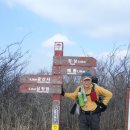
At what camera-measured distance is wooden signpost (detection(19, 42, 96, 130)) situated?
10.8m

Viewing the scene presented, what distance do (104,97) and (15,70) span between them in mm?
3574

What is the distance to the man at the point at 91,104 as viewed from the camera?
33.1 ft

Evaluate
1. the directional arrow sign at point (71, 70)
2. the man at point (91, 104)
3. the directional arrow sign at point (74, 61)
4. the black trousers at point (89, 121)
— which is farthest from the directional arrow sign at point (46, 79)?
the black trousers at point (89, 121)

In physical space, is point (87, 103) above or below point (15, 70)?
below

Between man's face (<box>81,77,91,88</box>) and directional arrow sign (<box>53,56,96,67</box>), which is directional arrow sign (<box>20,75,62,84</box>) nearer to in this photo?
directional arrow sign (<box>53,56,96,67</box>)

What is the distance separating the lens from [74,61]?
1089 cm

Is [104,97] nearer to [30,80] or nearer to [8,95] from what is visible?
[30,80]

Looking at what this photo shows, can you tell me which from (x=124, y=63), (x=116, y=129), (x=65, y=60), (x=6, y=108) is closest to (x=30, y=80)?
(x=65, y=60)

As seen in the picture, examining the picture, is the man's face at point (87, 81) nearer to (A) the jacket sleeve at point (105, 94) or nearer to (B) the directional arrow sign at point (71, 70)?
(A) the jacket sleeve at point (105, 94)

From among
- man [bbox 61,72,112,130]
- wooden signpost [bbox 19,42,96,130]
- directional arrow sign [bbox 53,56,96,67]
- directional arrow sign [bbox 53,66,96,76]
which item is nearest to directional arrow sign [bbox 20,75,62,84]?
wooden signpost [bbox 19,42,96,130]

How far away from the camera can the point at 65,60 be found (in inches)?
430

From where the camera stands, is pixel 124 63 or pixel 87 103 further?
pixel 124 63

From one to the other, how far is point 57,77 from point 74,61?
0.56 metres

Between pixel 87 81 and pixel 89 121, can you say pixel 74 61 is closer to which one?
pixel 87 81
